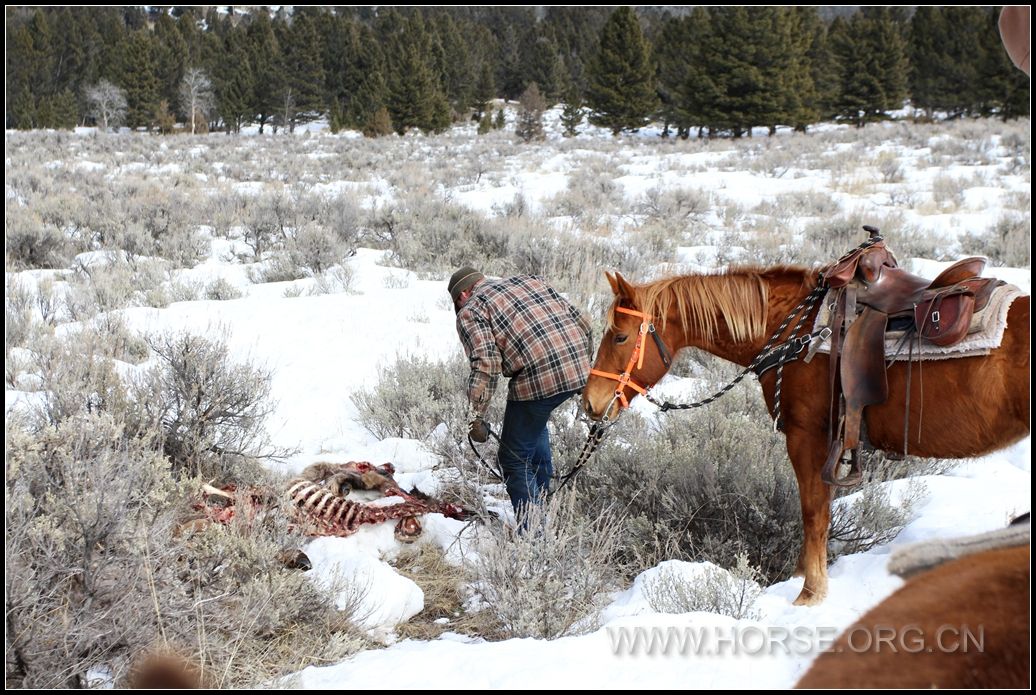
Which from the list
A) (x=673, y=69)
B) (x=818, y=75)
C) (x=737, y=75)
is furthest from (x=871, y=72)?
(x=673, y=69)

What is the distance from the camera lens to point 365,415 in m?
5.66

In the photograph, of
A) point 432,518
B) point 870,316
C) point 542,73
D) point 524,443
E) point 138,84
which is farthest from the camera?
point 542,73

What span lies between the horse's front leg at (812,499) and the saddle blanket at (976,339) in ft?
1.64

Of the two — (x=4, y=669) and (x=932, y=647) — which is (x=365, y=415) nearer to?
(x=4, y=669)

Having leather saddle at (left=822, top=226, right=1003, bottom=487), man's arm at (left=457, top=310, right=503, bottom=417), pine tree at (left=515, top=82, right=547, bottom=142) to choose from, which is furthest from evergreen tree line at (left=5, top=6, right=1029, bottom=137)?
man's arm at (left=457, top=310, right=503, bottom=417)

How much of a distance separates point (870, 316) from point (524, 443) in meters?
1.94

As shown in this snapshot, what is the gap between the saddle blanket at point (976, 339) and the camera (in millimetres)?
2773

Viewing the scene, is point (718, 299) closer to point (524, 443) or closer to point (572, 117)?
point (524, 443)

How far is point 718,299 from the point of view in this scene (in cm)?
340

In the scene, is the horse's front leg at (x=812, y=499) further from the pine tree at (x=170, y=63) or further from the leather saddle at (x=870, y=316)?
the pine tree at (x=170, y=63)

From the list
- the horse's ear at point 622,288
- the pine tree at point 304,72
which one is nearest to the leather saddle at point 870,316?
the horse's ear at point 622,288

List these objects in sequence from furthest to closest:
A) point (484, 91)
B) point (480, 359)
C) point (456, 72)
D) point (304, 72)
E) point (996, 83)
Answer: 1. point (456, 72)
2. point (484, 91)
3. point (304, 72)
4. point (996, 83)
5. point (480, 359)

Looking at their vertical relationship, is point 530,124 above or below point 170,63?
below

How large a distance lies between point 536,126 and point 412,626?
30264mm
